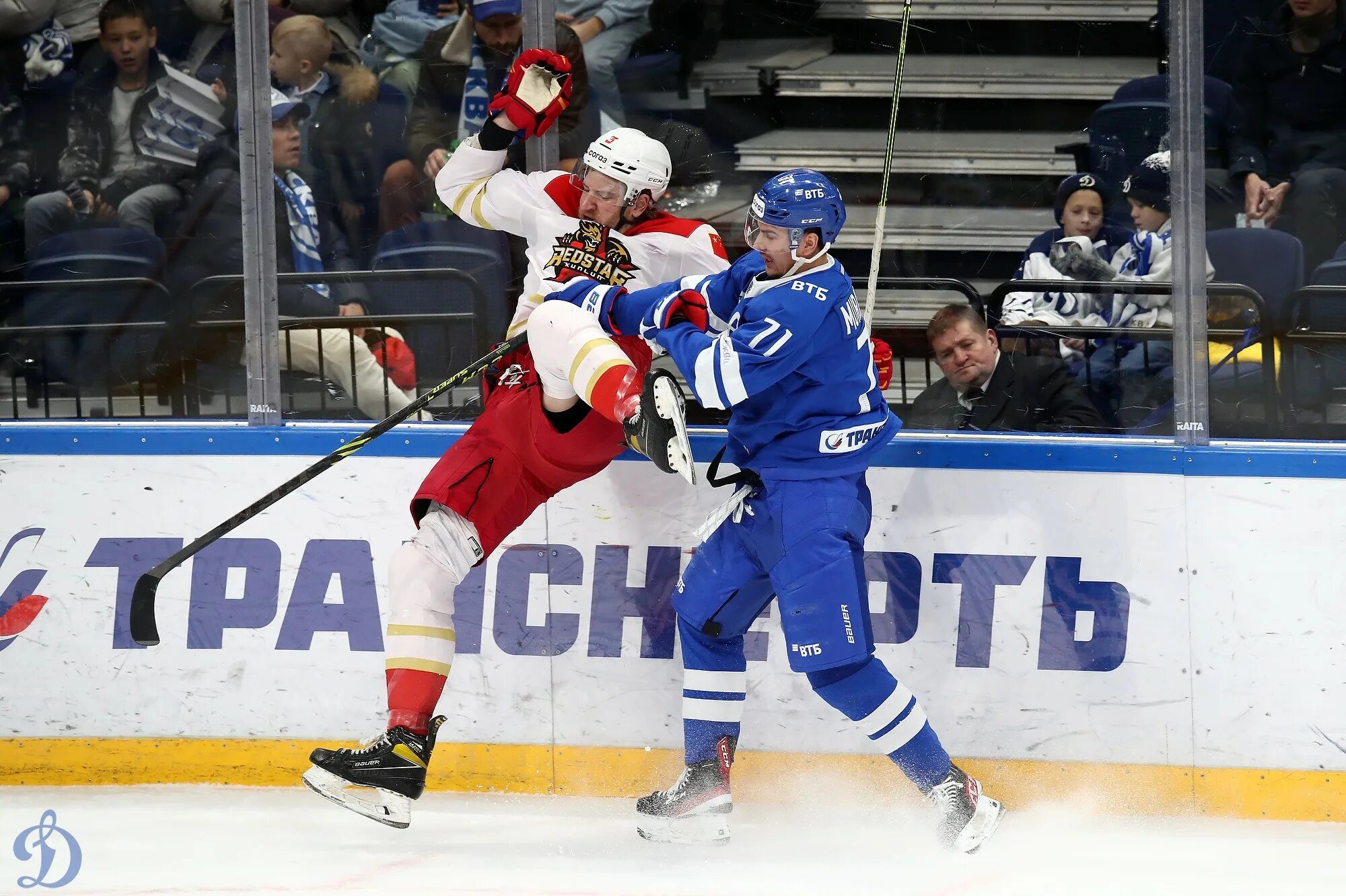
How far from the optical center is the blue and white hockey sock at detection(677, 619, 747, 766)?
3.05 m

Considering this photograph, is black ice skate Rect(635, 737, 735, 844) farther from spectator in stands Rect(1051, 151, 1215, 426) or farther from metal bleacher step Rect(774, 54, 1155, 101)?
metal bleacher step Rect(774, 54, 1155, 101)

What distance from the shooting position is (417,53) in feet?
11.1

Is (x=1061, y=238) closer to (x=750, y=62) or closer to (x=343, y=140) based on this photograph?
(x=750, y=62)

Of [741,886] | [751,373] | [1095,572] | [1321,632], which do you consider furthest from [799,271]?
[1321,632]

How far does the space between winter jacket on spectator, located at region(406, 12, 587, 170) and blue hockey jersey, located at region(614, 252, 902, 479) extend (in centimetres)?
59

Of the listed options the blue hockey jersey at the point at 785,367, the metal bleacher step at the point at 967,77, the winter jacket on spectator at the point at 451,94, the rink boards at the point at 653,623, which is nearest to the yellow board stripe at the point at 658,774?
the rink boards at the point at 653,623

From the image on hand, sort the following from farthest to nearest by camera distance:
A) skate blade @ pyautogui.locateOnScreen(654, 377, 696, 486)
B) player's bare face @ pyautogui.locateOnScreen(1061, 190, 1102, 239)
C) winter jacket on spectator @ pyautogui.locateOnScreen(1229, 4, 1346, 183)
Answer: player's bare face @ pyautogui.locateOnScreen(1061, 190, 1102, 239) < winter jacket on spectator @ pyautogui.locateOnScreen(1229, 4, 1346, 183) < skate blade @ pyautogui.locateOnScreen(654, 377, 696, 486)

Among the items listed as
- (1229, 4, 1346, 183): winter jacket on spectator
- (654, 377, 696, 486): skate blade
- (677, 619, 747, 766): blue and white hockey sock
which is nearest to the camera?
(654, 377, 696, 486): skate blade

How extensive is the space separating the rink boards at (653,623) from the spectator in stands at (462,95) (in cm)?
61

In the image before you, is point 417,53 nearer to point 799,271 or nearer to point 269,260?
point 269,260

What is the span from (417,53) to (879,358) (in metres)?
1.31

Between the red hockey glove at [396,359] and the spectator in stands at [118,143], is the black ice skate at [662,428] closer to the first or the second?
the red hockey glove at [396,359]

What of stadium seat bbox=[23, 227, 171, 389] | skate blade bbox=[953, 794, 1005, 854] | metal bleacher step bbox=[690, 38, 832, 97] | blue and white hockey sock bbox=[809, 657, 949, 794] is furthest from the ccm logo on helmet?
stadium seat bbox=[23, 227, 171, 389]

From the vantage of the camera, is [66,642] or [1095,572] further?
[66,642]
